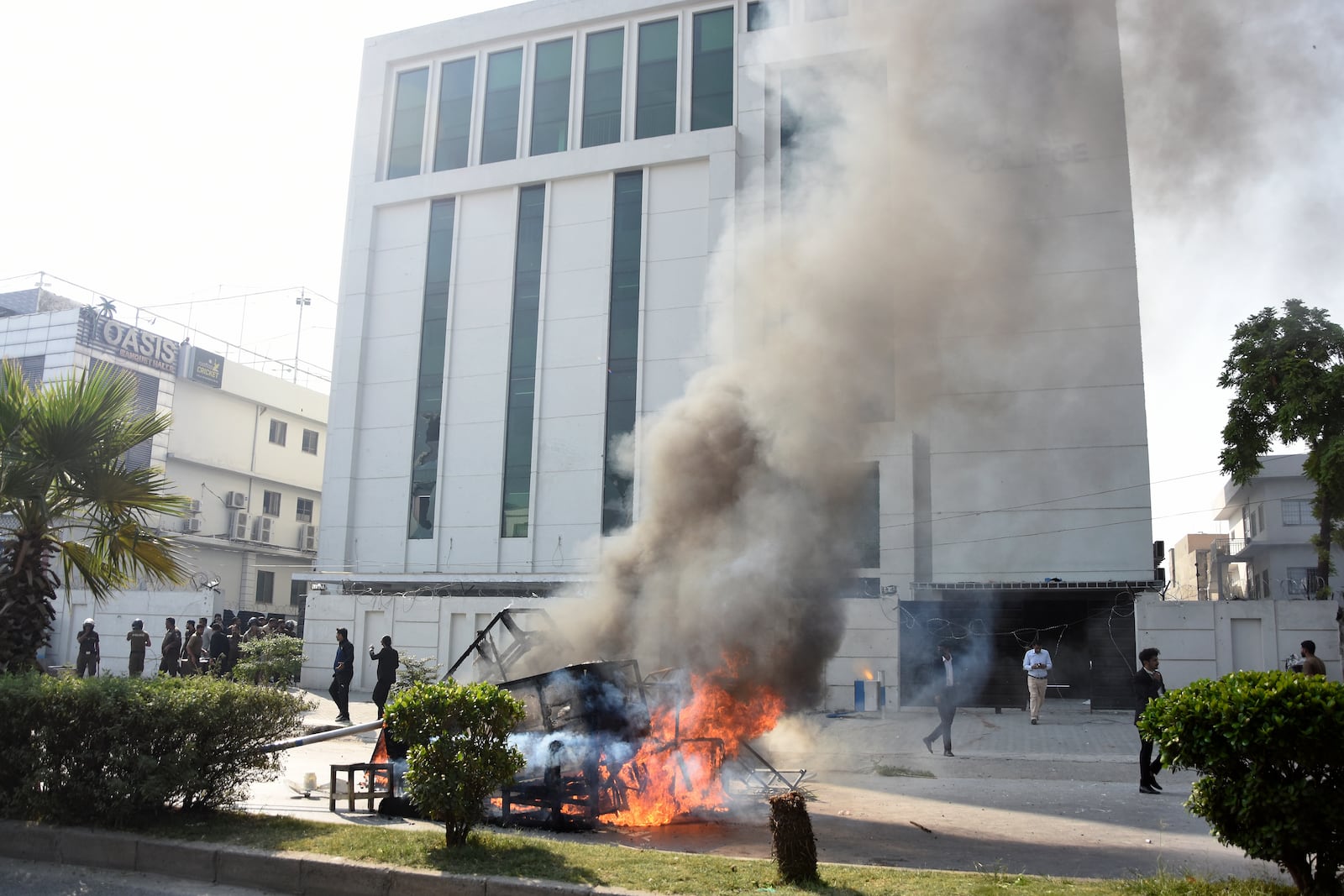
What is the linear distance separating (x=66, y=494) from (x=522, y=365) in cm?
1801

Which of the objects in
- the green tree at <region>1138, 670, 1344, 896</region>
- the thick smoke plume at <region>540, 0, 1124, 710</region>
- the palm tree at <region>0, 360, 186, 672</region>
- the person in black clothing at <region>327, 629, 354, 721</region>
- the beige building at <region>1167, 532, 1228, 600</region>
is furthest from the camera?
the beige building at <region>1167, 532, 1228, 600</region>

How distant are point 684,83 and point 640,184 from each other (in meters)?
3.07

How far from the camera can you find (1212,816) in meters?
5.24

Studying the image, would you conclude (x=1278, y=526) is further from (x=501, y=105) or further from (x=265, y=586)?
(x=265, y=586)

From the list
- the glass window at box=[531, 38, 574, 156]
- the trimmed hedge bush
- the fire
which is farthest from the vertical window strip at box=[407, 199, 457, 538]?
the trimmed hedge bush

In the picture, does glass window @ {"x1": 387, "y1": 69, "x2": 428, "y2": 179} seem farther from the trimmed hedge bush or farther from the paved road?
the paved road

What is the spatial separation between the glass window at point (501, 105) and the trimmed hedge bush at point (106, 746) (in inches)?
926

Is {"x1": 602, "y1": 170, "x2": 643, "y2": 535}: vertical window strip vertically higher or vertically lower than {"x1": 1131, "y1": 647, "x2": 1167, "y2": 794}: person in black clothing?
higher

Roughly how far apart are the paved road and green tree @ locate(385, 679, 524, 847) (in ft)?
3.82

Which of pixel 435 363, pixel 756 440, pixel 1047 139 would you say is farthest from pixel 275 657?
pixel 1047 139

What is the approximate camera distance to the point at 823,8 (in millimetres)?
14734

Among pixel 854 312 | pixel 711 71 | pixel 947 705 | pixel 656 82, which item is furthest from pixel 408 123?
pixel 947 705

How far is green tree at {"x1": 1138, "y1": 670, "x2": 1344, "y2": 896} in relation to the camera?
16.0 feet

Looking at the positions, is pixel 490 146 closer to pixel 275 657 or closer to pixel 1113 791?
pixel 275 657
